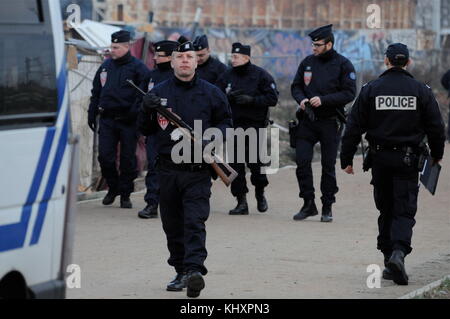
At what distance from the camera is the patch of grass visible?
885 centimetres

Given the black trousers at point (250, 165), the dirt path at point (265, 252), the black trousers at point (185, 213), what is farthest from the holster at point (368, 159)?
the black trousers at point (250, 165)

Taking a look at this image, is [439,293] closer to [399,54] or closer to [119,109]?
[399,54]

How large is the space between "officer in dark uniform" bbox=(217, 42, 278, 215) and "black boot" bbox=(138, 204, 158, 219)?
3.44 feet

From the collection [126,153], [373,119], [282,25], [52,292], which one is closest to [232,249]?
[373,119]

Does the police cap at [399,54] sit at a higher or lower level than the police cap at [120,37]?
higher

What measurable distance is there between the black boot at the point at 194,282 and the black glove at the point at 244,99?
534 centimetres

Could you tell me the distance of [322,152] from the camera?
13.4 metres

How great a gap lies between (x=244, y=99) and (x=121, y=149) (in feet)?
5.47

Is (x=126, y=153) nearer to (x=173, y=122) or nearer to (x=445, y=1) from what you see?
(x=173, y=122)

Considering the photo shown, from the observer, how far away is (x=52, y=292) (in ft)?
22.6

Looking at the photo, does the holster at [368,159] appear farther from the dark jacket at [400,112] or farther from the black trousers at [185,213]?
the black trousers at [185,213]

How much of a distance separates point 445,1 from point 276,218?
1382 inches

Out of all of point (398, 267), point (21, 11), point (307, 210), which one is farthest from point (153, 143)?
point (21, 11)

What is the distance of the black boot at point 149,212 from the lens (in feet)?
44.1
